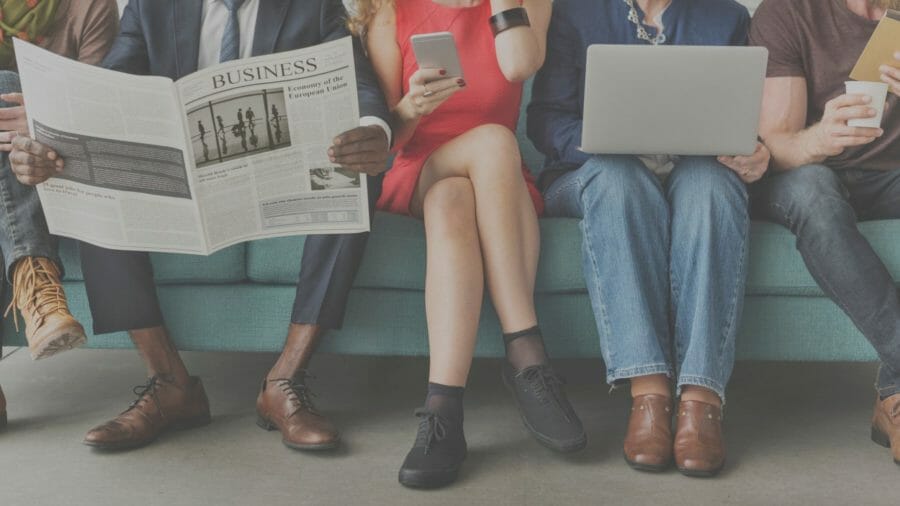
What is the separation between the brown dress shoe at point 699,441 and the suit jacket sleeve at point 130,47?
1284mm

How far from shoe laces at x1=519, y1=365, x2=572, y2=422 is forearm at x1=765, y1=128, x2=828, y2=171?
678mm

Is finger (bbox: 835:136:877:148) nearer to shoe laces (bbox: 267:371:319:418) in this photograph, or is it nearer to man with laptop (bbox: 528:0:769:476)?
man with laptop (bbox: 528:0:769:476)

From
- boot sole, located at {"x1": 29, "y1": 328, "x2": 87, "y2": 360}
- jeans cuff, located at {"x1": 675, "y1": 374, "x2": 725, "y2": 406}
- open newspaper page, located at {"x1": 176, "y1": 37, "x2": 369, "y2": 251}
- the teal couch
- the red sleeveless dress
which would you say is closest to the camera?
open newspaper page, located at {"x1": 176, "y1": 37, "x2": 369, "y2": 251}

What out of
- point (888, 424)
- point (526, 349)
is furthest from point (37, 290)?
point (888, 424)

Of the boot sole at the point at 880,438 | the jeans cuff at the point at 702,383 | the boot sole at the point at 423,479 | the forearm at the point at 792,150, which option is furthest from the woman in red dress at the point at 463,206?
the boot sole at the point at 880,438

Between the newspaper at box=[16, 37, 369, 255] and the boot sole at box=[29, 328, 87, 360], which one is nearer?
the newspaper at box=[16, 37, 369, 255]

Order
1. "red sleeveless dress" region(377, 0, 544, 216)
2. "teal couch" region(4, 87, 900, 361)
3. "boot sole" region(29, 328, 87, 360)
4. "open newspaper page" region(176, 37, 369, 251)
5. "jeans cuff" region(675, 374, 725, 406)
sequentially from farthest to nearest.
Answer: "red sleeveless dress" region(377, 0, 544, 216)
"teal couch" region(4, 87, 900, 361)
"boot sole" region(29, 328, 87, 360)
"jeans cuff" region(675, 374, 725, 406)
"open newspaper page" region(176, 37, 369, 251)

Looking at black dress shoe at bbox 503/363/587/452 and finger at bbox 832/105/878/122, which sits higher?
finger at bbox 832/105/878/122

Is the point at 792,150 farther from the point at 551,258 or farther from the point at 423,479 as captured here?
the point at 423,479

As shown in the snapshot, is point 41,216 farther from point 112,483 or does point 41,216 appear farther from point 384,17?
point 384,17

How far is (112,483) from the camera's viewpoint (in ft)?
5.59

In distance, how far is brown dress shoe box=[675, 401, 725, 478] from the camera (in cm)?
170

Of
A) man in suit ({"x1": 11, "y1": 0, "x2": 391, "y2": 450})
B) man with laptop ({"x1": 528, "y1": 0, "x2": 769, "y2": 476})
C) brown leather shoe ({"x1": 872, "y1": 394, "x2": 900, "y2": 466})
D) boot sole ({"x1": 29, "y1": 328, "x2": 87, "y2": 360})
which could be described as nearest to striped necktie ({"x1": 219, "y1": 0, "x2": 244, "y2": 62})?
man in suit ({"x1": 11, "y1": 0, "x2": 391, "y2": 450})

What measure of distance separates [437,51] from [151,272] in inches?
29.3
